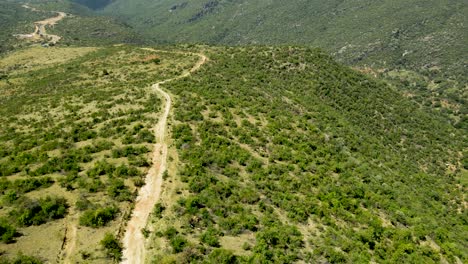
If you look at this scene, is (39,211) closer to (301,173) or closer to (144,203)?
(144,203)

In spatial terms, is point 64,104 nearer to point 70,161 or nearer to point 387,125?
point 70,161

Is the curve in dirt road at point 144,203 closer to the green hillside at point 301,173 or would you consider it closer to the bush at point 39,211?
the green hillside at point 301,173

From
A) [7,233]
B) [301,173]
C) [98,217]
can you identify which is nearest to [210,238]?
[98,217]

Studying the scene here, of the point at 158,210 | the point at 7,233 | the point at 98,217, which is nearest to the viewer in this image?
the point at 7,233

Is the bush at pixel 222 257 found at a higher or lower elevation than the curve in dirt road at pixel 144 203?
lower

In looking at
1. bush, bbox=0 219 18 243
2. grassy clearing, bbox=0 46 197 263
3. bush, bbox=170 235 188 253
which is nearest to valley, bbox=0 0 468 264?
bush, bbox=0 219 18 243

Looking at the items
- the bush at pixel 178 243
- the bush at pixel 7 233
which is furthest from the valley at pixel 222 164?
the bush at pixel 178 243

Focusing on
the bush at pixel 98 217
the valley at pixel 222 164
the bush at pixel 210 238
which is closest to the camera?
the bush at pixel 210 238

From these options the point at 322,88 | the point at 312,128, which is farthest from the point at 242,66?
the point at 312,128

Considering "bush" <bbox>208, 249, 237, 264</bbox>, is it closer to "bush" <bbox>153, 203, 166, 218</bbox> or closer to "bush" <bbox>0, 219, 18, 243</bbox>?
"bush" <bbox>153, 203, 166, 218</bbox>

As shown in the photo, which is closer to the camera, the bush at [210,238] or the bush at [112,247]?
the bush at [112,247]
